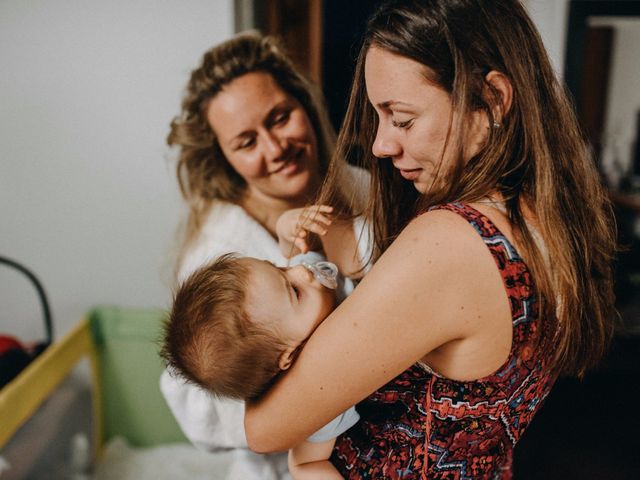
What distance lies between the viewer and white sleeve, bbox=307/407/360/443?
3.09 feet

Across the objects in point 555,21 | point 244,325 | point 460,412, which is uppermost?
point 555,21

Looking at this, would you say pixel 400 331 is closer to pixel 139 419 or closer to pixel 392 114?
pixel 392 114

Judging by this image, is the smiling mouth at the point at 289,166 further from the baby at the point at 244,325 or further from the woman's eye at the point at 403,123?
the woman's eye at the point at 403,123

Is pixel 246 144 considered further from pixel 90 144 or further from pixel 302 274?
pixel 90 144

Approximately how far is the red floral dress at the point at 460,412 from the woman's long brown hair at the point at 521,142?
0.13 ft

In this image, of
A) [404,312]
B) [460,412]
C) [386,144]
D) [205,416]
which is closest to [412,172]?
[386,144]

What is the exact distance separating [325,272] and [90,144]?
1.28 m

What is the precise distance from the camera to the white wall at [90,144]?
6.03 feet

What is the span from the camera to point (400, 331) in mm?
722

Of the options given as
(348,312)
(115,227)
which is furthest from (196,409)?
(115,227)

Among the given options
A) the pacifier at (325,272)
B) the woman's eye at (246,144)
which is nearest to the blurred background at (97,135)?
the woman's eye at (246,144)

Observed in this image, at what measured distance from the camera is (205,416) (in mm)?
1282

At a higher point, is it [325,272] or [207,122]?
[207,122]

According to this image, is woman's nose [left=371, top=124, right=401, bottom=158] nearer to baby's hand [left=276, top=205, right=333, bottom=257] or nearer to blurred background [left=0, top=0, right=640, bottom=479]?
baby's hand [left=276, top=205, right=333, bottom=257]
